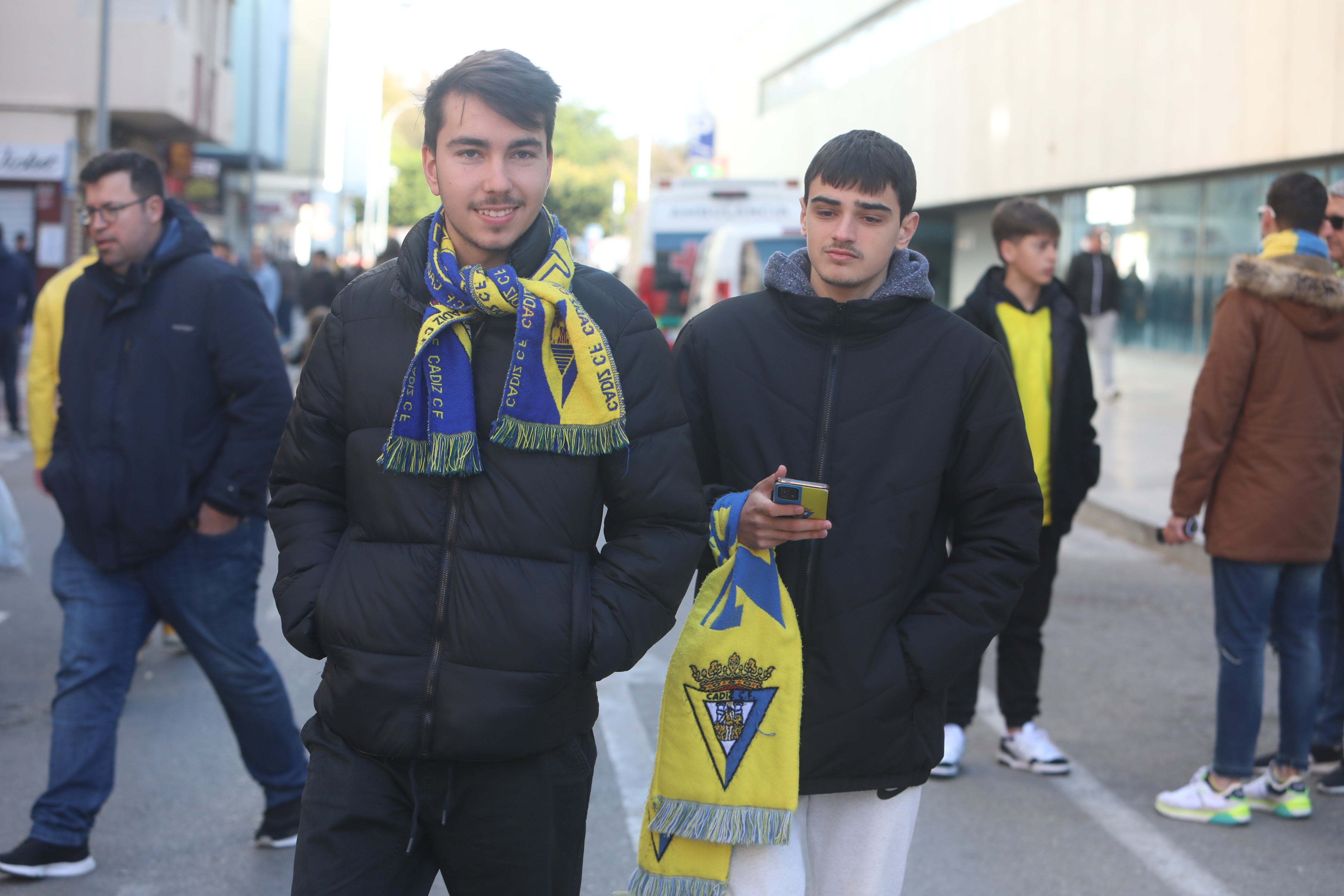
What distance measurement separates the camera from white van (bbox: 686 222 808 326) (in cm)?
1338

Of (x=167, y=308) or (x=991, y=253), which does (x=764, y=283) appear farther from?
(x=991, y=253)

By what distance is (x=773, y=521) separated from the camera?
271cm

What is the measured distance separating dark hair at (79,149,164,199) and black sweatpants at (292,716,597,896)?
2384 millimetres

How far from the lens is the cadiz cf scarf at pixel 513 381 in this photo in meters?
2.56

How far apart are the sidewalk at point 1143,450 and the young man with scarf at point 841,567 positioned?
3.56 meters

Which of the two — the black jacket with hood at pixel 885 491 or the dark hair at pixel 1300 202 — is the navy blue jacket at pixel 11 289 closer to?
the dark hair at pixel 1300 202

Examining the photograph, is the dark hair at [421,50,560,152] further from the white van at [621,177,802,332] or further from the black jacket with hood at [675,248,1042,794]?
the white van at [621,177,802,332]

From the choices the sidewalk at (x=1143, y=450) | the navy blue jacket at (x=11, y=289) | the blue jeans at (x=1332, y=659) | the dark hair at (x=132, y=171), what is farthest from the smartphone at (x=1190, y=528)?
the navy blue jacket at (x=11, y=289)

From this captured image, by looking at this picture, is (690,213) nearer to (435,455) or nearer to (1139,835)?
(1139,835)

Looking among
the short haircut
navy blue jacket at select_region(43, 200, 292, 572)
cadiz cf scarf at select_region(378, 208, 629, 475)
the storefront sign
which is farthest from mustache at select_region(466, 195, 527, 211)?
the storefront sign

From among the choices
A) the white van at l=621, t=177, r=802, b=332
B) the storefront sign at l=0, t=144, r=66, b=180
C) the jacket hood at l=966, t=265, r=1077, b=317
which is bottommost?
the jacket hood at l=966, t=265, r=1077, b=317

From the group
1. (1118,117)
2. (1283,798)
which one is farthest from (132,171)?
(1118,117)

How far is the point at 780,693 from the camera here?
2.81 metres

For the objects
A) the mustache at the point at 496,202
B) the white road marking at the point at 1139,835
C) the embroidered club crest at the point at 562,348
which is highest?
the mustache at the point at 496,202
